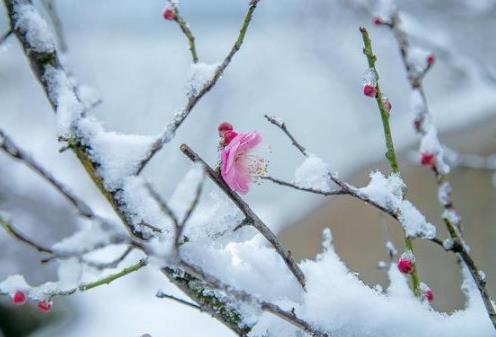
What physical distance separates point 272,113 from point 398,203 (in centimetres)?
271

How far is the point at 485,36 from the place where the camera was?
2.97m

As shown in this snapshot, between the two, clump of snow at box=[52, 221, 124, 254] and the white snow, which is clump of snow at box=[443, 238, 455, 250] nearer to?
the white snow

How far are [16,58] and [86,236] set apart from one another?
3.32 meters

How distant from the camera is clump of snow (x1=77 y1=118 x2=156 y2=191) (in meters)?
0.42

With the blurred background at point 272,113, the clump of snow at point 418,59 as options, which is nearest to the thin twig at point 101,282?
the clump of snow at point 418,59

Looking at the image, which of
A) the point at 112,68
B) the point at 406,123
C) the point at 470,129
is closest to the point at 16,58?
the point at 112,68

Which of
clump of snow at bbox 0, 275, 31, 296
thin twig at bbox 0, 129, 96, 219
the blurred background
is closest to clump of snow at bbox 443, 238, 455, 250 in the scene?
thin twig at bbox 0, 129, 96, 219

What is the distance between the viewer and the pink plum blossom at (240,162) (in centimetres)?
46

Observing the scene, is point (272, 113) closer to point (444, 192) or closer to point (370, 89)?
point (370, 89)

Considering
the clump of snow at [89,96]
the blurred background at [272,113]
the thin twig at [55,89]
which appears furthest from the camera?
the blurred background at [272,113]

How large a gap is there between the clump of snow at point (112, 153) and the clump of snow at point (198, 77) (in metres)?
0.05

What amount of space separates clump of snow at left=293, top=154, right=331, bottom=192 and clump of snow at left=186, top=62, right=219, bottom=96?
10 cm

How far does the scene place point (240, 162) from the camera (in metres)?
0.50

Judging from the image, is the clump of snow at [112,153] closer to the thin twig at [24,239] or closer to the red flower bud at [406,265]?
the thin twig at [24,239]
